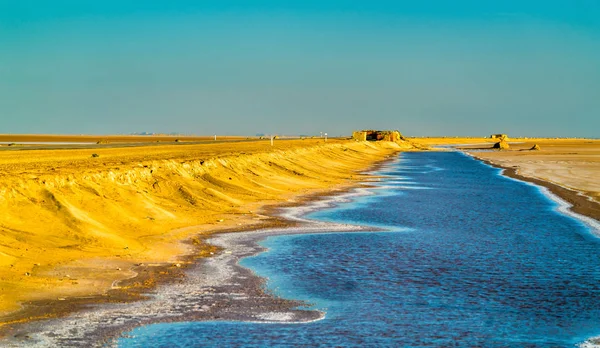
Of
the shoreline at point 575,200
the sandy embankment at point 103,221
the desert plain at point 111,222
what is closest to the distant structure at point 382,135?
the shoreline at point 575,200

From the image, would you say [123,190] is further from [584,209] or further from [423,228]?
[584,209]

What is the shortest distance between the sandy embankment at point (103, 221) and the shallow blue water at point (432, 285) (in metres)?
2.71

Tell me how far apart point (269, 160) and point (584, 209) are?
2442cm

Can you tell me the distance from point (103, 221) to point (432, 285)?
414 inches

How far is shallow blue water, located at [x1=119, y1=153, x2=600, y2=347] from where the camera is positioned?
11.8 meters

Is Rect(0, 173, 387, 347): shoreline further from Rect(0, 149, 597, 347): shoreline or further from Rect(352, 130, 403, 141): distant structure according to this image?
Rect(352, 130, 403, 141): distant structure

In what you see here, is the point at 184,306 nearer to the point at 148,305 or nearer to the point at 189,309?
the point at 189,309

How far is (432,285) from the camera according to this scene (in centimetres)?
1581

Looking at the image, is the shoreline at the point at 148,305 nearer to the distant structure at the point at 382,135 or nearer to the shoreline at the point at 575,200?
the shoreline at the point at 575,200

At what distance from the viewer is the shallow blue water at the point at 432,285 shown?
1178 cm

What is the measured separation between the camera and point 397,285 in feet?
51.8

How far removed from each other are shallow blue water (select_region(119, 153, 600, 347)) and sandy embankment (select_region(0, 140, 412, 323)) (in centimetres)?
271

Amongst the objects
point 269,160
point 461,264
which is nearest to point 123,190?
point 461,264

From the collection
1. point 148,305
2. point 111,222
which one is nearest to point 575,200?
point 111,222
